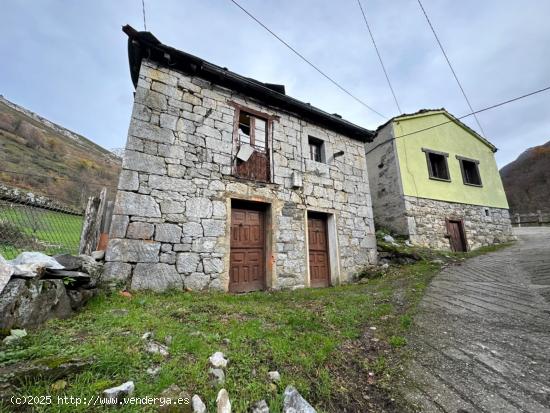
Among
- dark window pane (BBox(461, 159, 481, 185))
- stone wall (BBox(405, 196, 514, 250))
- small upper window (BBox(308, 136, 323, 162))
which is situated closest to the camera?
small upper window (BBox(308, 136, 323, 162))

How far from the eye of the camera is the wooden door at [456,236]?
912 cm

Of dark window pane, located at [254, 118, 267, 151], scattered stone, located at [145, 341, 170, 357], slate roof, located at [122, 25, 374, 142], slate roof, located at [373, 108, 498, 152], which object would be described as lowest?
scattered stone, located at [145, 341, 170, 357]

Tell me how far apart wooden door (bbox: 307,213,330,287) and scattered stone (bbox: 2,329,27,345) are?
5119mm

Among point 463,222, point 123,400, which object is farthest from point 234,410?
point 463,222

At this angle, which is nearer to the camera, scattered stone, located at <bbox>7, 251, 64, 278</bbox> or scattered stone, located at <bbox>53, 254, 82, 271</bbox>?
scattered stone, located at <bbox>7, 251, 64, 278</bbox>

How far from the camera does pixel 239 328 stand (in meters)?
2.60

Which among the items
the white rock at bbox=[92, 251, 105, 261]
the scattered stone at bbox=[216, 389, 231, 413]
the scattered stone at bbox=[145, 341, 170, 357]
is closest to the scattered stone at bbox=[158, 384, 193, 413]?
the scattered stone at bbox=[216, 389, 231, 413]

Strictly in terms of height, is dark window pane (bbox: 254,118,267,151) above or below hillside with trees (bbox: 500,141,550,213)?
below

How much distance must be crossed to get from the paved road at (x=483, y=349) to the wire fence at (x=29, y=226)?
566 centimetres

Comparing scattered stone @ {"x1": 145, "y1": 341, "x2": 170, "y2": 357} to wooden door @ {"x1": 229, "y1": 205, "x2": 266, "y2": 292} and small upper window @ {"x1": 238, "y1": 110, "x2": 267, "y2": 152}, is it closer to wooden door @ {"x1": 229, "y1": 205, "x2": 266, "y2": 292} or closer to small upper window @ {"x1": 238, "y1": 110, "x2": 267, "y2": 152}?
wooden door @ {"x1": 229, "y1": 205, "x2": 266, "y2": 292}

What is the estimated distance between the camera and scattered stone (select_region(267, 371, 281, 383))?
5.86 ft

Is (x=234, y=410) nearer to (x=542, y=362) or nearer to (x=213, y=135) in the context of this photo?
(x=542, y=362)

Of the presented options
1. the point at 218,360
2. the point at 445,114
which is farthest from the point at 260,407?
the point at 445,114

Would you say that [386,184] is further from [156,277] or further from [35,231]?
[35,231]
